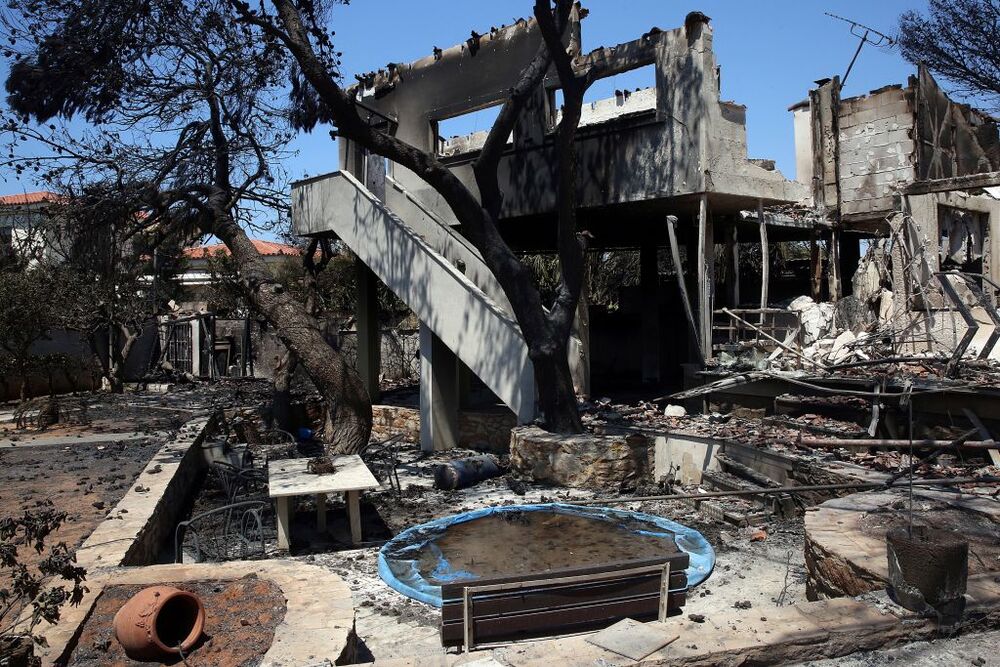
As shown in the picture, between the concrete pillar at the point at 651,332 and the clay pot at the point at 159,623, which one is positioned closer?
the clay pot at the point at 159,623

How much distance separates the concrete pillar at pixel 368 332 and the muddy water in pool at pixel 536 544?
8.22 m

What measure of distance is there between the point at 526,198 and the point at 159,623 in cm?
1081

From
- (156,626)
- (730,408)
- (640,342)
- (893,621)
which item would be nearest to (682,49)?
(730,408)

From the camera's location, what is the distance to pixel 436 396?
13266 mm

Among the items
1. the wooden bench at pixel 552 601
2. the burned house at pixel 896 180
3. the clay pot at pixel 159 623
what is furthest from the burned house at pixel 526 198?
the clay pot at pixel 159 623

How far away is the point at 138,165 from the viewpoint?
14.1m

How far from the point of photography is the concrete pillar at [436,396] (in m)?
13.2

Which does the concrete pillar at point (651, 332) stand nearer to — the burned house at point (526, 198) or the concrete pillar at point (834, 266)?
the burned house at point (526, 198)

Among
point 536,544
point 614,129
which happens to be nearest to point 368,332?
point 614,129

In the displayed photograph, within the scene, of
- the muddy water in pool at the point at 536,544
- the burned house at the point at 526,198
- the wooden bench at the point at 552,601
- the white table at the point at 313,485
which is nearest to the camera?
the wooden bench at the point at 552,601

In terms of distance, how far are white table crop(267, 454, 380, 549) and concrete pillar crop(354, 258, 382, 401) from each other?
787 centimetres

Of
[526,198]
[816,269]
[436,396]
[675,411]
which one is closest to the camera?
[675,411]

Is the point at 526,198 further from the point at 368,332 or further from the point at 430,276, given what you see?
the point at 368,332

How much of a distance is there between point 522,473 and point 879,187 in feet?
36.3
